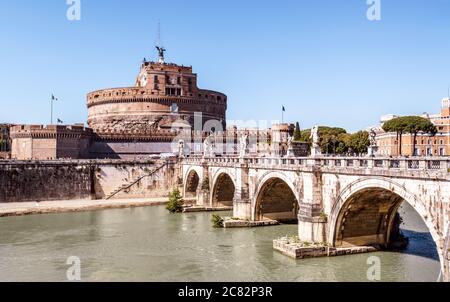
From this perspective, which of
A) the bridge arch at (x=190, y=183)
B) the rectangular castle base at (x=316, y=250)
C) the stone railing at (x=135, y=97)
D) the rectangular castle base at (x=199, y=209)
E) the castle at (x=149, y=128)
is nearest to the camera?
the rectangular castle base at (x=316, y=250)

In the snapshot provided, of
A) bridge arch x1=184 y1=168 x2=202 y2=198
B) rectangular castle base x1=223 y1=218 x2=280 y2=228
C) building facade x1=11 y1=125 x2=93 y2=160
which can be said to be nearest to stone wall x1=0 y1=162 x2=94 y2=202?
building facade x1=11 y1=125 x2=93 y2=160

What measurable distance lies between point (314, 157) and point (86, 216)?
2301cm

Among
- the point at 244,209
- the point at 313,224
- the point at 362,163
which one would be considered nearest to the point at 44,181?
the point at 244,209

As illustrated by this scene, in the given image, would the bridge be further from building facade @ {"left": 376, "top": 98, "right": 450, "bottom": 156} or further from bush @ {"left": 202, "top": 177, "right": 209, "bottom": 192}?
building facade @ {"left": 376, "top": 98, "right": 450, "bottom": 156}

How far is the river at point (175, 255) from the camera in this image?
19094mm

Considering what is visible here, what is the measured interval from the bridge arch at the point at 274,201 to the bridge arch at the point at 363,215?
27.3ft

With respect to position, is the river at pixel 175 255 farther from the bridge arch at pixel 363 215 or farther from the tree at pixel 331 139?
the tree at pixel 331 139

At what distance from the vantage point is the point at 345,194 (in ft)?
65.0

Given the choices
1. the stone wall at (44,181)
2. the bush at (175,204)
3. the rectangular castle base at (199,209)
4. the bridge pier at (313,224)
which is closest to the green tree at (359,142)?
the rectangular castle base at (199,209)

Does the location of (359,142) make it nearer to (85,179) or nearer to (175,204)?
(175,204)

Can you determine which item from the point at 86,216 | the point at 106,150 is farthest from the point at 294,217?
the point at 106,150

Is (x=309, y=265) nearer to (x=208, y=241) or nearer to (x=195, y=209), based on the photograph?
(x=208, y=241)

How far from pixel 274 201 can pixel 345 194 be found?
451 inches

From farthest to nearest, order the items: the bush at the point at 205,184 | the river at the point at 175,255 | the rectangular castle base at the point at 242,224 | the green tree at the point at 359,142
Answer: the green tree at the point at 359,142
the bush at the point at 205,184
the rectangular castle base at the point at 242,224
the river at the point at 175,255
